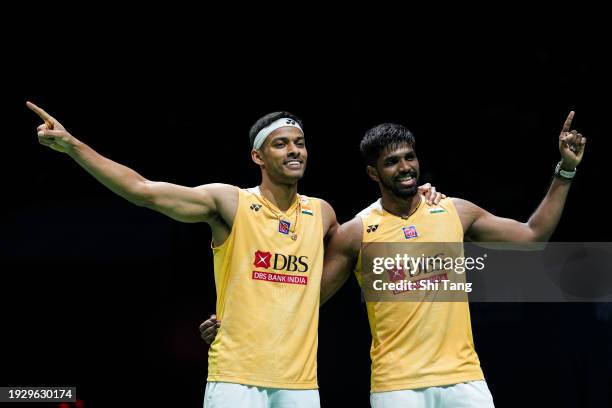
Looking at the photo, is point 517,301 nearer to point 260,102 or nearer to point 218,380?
point 260,102

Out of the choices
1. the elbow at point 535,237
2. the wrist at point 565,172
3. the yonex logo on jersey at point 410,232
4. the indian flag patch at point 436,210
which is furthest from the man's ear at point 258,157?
the wrist at point 565,172

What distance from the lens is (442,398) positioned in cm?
439

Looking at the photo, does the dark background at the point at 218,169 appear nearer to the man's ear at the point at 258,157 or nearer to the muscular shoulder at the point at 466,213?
the muscular shoulder at the point at 466,213

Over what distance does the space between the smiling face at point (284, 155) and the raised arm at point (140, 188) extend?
25 cm

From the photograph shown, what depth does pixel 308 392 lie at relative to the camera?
4258 millimetres

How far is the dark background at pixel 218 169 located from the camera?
708cm

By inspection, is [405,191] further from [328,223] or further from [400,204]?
[328,223]

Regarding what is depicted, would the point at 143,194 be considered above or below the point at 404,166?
below

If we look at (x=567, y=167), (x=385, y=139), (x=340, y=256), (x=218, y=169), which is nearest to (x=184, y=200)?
(x=340, y=256)

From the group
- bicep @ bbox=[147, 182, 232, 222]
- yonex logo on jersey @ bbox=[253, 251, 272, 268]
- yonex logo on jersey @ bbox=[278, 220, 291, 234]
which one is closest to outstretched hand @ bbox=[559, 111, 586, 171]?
yonex logo on jersey @ bbox=[278, 220, 291, 234]

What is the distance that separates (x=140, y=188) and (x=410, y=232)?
150 centimetres

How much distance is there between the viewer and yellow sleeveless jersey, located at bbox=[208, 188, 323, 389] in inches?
166

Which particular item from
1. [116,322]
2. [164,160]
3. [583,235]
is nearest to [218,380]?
[116,322]

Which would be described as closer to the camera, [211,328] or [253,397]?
[253,397]
